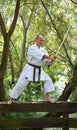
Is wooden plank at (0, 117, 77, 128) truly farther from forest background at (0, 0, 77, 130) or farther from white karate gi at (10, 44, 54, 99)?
forest background at (0, 0, 77, 130)

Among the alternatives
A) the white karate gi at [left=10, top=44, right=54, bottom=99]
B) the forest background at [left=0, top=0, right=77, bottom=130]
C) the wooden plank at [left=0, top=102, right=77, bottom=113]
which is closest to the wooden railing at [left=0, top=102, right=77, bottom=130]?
the wooden plank at [left=0, top=102, right=77, bottom=113]

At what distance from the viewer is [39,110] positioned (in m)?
7.88

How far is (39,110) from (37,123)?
1.39ft

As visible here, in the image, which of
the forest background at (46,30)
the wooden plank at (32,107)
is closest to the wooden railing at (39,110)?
the wooden plank at (32,107)

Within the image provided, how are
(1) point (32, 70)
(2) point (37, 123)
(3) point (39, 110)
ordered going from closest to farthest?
(1) point (32, 70) < (3) point (39, 110) < (2) point (37, 123)

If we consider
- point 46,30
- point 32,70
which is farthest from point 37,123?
point 46,30

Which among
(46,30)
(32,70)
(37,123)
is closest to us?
(32,70)

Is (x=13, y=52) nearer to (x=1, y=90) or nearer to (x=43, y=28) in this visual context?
(x=43, y=28)

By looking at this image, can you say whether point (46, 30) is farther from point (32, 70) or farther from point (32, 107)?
point (32, 70)

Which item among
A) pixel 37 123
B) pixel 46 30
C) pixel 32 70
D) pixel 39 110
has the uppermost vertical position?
pixel 46 30

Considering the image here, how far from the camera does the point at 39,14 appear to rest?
14.5 meters

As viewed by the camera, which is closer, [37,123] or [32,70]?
[32,70]

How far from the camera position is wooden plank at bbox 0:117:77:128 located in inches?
319

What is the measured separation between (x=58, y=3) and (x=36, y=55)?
21.5ft
